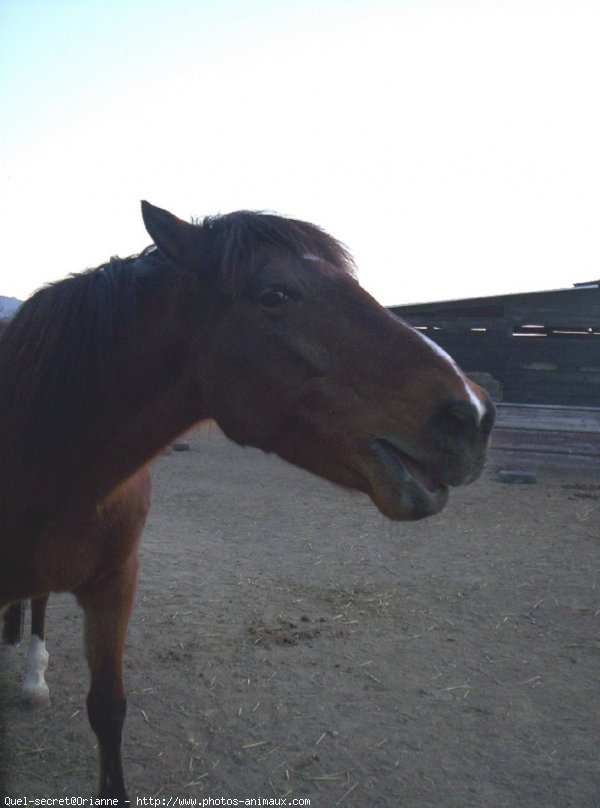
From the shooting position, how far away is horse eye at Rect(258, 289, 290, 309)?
1.99m

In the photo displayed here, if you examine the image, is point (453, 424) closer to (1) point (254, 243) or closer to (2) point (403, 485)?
(2) point (403, 485)

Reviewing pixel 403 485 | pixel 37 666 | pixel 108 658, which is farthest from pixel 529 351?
pixel 403 485

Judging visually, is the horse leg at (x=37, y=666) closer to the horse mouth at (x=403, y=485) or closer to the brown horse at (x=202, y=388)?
the brown horse at (x=202, y=388)

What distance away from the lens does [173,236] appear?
205 cm

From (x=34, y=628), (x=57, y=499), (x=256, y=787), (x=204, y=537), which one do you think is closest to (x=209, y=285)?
(x=57, y=499)

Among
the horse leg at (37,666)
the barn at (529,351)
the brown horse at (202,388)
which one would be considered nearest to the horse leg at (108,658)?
the brown horse at (202,388)

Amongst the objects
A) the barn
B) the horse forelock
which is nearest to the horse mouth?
the horse forelock

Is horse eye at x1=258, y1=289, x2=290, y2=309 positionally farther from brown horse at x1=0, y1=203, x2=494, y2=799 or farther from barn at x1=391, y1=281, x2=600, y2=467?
barn at x1=391, y1=281, x2=600, y2=467

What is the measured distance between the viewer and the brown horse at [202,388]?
1.77m

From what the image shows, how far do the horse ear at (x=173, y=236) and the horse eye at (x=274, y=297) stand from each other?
0.88ft

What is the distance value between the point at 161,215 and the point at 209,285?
268mm

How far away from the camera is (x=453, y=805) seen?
270cm

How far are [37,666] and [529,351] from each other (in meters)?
11.8

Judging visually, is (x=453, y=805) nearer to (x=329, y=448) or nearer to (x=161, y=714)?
(x=161, y=714)
